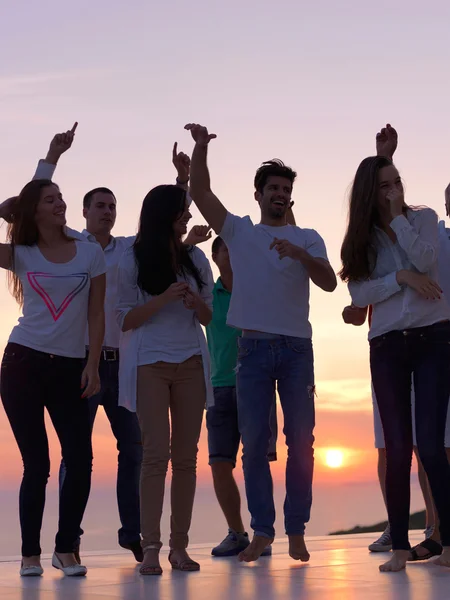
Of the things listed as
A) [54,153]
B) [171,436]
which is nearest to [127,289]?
[171,436]

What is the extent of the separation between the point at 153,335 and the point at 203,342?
30cm

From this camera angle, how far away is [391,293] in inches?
202

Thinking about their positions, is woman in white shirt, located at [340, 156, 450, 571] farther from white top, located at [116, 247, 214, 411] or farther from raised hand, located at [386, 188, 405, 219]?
white top, located at [116, 247, 214, 411]

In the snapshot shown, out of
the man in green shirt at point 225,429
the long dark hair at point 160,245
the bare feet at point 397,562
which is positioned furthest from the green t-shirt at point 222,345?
the bare feet at point 397,562

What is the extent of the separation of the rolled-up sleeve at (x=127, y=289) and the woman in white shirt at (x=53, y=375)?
108mm

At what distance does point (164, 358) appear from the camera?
5.40m

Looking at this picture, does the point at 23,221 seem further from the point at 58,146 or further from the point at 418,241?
the point at 418,241

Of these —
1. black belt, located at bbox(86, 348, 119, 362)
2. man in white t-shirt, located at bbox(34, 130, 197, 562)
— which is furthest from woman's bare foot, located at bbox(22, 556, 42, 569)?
black belt, located at bbox(86, 348, 119, 362)

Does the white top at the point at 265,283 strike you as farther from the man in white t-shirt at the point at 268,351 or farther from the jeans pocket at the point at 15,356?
the jeans pocket at the point at 15,356

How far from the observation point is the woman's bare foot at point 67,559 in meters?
5.39

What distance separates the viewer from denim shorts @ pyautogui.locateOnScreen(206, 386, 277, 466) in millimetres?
6484

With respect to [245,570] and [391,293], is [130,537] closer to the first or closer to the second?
[245,570]

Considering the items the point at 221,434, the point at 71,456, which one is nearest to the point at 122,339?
the point at 71,456

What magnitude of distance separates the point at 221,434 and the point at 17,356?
1740 millimetres
